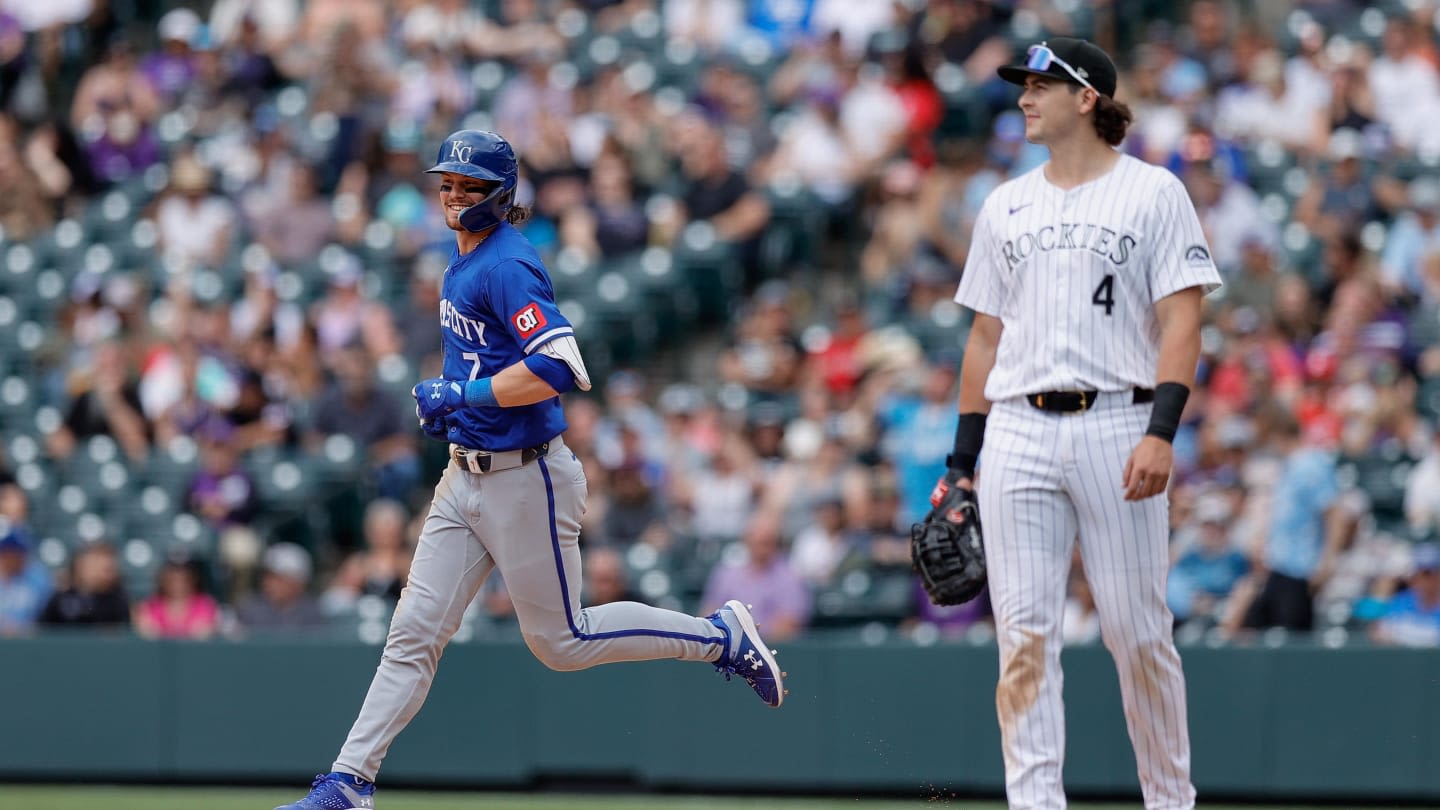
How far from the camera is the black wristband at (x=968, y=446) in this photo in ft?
18.1

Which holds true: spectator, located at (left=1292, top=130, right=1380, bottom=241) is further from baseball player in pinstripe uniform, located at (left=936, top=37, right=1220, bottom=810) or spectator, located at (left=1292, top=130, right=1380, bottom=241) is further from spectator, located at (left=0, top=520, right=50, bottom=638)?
spectator, located at (left=0, top=520, right=50, bottom=638)

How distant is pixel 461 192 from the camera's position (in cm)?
545

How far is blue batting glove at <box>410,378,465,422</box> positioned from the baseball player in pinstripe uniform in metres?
1.44

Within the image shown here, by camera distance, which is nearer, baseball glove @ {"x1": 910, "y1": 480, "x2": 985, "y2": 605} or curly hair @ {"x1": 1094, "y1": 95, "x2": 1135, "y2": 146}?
curly hair @ {"x1": 1094, "y1": 95, "x2": 1135, "y2": 146}

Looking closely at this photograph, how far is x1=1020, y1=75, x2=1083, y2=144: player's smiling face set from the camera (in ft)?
17.4

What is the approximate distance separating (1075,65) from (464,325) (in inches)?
71.3

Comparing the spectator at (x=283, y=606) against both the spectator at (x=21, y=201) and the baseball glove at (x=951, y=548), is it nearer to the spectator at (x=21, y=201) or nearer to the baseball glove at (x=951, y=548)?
the spectator at (x=21, y=201)

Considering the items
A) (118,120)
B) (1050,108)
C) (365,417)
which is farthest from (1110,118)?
(118,120)

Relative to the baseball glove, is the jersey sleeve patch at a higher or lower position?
higher

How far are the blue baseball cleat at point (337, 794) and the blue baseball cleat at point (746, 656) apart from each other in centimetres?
117

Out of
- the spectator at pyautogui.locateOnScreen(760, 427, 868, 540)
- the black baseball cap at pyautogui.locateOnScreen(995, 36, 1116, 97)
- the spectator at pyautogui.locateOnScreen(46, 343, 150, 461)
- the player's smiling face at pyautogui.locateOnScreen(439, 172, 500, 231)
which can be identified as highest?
the black baseball cap at pyautogui.locateOnScreen(995, 36, 1116, 97)

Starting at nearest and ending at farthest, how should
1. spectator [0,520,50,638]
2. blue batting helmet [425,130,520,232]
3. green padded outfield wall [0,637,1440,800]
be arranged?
blue batting helmet [425,130,520,232]
green padded outfield wall [0,637,1440,800]
spectator [0,520,50,638]

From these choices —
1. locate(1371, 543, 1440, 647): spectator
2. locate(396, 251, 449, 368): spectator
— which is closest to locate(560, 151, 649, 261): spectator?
locate(396, 251, 449, 368): spectator

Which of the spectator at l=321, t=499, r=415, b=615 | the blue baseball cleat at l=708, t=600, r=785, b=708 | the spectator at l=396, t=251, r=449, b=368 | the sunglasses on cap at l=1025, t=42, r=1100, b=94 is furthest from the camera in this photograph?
the spectator at l=396, t=251, r=449, b=368
